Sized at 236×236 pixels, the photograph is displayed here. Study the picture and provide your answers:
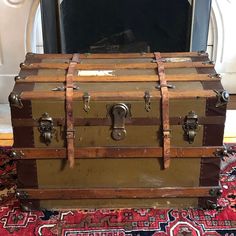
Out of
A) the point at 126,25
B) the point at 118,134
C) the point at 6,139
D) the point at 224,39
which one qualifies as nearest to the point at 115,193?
the point at 118,134

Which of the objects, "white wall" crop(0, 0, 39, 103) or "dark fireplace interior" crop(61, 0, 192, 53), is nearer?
"dark fireplace interior" crop(61, 0, 192, 53)

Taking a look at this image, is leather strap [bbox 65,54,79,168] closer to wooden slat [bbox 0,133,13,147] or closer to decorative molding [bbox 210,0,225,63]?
wooden slat [bbox 0,133,13,147]

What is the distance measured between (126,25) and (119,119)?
932mm

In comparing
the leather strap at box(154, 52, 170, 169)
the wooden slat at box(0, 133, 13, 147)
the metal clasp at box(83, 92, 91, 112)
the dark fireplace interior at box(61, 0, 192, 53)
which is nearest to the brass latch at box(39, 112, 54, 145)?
the metal clasp at box(83, 92, 91, 112)

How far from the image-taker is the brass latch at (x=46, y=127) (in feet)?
5.41

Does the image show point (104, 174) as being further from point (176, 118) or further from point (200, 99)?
point (200, 99)

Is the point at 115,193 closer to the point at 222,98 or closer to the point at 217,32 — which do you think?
the point at 222,98

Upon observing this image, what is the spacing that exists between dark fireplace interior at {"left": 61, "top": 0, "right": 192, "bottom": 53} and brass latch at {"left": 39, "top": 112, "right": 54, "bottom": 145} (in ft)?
2.92

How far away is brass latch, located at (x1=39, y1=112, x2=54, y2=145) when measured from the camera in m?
1.65

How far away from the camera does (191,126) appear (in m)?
1.66

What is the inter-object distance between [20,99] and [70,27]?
0.89 meters

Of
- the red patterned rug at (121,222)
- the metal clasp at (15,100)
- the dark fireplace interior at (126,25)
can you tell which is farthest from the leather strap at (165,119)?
the dark fireplace interior at (126,25)

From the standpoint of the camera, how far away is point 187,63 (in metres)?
1.89

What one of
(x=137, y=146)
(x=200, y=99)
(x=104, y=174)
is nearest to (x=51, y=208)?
(x=104, y=174)
